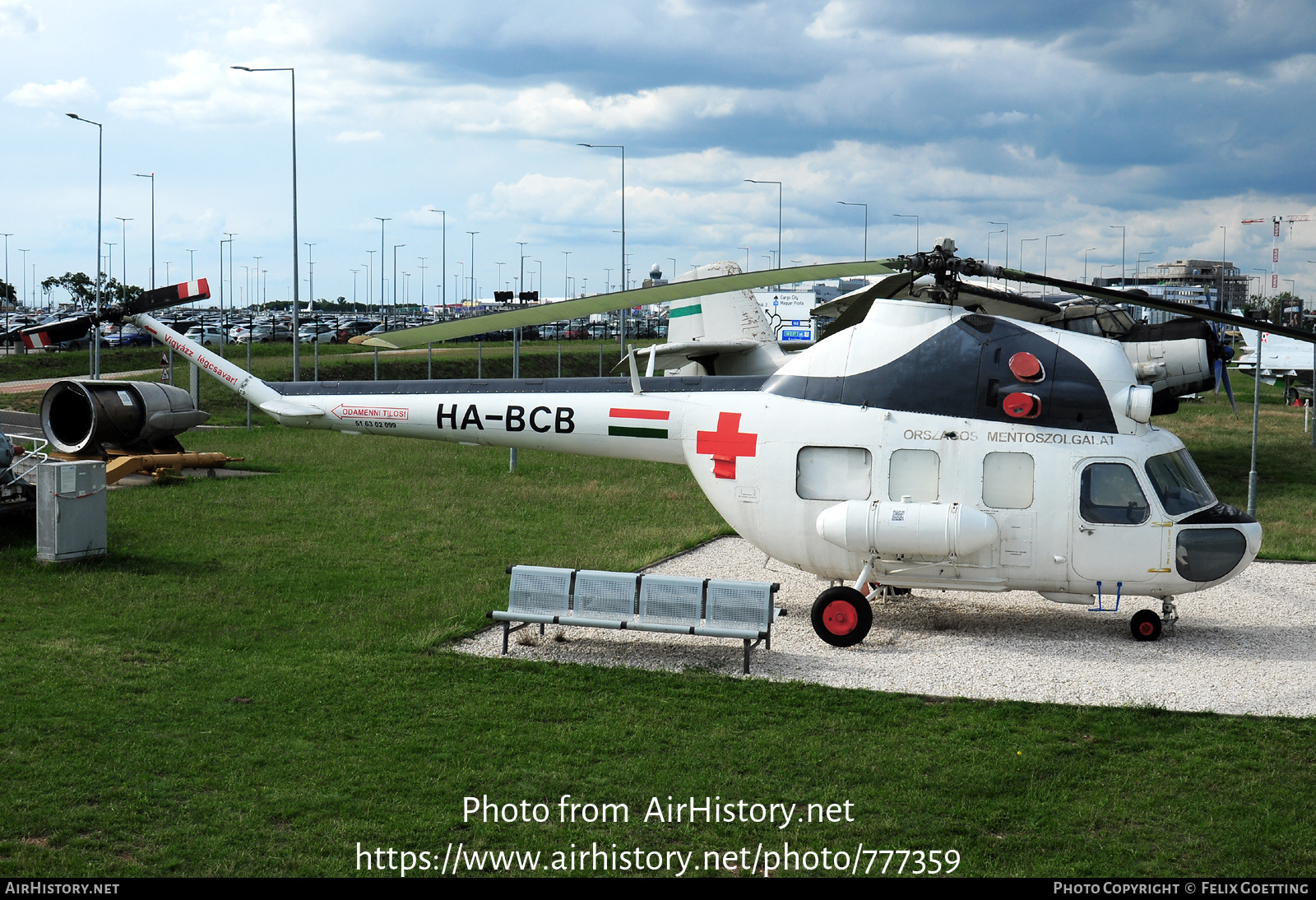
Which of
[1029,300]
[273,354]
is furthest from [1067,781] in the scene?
[273,354]

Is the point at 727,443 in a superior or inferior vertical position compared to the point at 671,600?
superior

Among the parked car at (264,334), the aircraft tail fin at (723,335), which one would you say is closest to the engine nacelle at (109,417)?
the aircraft tail fin at (723,335)

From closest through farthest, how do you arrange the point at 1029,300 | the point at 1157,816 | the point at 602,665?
the point at 1157,816 → the point at 602,665 → the point at 1029,300

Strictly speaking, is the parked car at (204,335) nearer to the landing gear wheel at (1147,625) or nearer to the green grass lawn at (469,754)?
the green grass lawn at (469,754)

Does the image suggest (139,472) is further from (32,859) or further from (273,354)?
(273,354)

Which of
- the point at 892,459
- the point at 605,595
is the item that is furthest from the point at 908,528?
the point at 605,595

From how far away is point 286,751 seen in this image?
24.7 ft

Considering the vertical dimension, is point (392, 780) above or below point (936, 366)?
below

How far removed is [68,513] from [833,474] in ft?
31.1

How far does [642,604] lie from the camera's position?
10.2 meters

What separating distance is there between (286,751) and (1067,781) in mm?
5492

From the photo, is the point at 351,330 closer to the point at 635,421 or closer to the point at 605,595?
the point at 635,421

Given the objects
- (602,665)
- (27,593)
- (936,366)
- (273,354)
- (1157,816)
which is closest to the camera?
(1157,816)

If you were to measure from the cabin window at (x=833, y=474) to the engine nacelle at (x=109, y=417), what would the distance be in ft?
48.2
